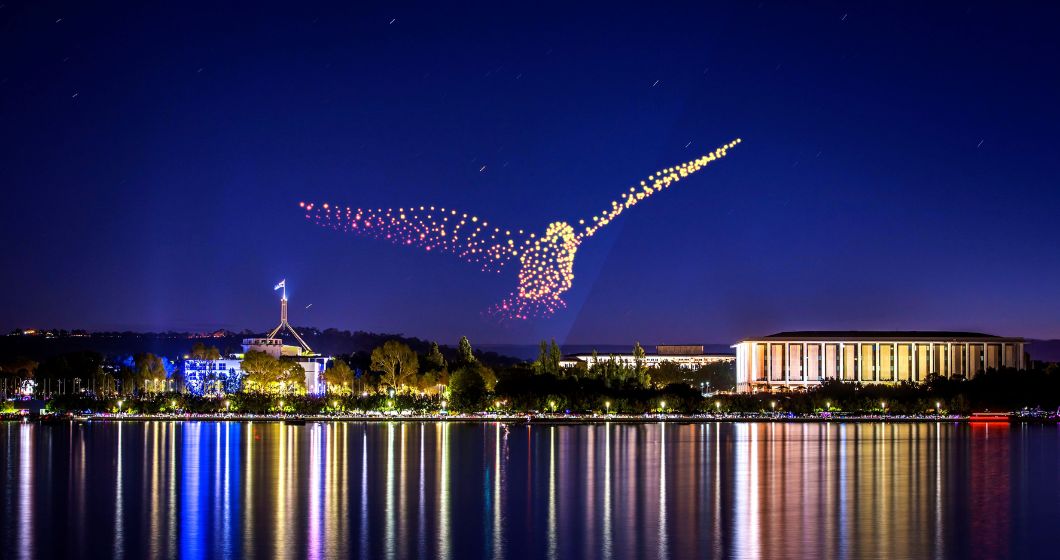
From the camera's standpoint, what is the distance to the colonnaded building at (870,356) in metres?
131

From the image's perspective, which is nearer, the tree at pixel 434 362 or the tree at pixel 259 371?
the tree at pixel 259 371

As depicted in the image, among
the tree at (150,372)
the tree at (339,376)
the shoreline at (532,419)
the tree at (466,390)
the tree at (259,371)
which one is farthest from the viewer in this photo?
the tree at (150,372)

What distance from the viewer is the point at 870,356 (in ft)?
438

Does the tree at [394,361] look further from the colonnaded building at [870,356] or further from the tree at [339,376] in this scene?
the colonnaded building at [870,356]

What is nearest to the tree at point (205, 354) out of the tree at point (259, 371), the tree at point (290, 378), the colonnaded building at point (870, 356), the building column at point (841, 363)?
the tree at point (290, 378)

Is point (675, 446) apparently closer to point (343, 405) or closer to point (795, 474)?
point (795, 474)

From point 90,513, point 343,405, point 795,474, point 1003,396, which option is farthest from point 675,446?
point 1003,396

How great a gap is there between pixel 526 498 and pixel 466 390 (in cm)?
5849

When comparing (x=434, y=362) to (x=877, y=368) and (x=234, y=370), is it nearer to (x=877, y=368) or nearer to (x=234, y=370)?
(x=234, y=370)

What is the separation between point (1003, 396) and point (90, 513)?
3088 inches

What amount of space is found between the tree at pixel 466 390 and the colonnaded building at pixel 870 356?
45.8 m

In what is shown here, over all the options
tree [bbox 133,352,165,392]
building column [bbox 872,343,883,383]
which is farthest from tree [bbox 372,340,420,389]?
building column [bbox 872,343,883,383]

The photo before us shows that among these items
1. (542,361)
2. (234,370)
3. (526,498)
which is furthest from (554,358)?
(526,498)

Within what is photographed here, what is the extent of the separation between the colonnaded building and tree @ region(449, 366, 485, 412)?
45765mm
